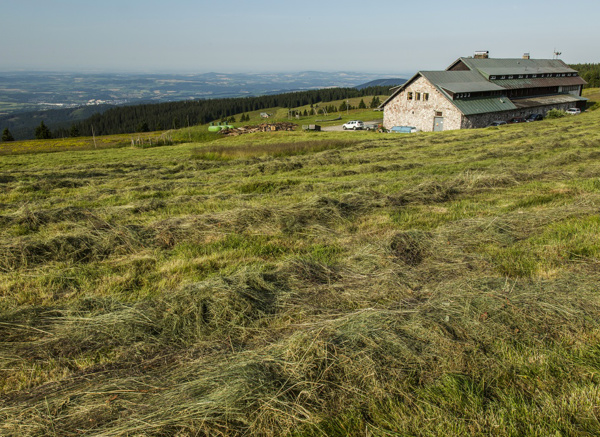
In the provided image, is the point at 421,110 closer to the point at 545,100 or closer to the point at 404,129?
the point at 404,129

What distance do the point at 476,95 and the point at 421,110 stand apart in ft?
23.9

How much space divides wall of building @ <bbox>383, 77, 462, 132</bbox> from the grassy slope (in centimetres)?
4239

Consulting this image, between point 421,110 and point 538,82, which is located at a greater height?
point 538,82

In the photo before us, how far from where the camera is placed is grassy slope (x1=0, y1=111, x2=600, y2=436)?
3.31m

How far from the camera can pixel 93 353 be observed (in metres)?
4.55

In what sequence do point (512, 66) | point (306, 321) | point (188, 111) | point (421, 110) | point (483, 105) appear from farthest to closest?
1. point (188, 111)
2. point (512, 66)
3. point (421, 110)
4. point (483, 105)
5. point (306, 321)

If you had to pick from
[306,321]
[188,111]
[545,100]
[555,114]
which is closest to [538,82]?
[545,100]

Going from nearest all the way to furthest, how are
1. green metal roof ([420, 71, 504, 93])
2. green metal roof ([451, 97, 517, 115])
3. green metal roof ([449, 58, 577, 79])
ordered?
green metal roof ([451, 97, 517, 115]) → green metal roof ([420, 71, 504, 93]) → green metal roof ([449, 58, 577, 79])

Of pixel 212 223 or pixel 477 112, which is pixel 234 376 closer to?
pixel 212 223

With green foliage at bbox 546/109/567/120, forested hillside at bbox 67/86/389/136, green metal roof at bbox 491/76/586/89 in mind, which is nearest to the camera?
green foliage at bbox 546/109/567/120

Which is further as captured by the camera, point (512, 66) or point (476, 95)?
point (512, 66)

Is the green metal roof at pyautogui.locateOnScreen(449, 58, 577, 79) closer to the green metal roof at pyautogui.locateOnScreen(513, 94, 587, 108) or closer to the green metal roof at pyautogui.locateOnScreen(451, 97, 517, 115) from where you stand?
the green metal roof at pyautogui.locateOnScreen(513, 94, 587, 108)

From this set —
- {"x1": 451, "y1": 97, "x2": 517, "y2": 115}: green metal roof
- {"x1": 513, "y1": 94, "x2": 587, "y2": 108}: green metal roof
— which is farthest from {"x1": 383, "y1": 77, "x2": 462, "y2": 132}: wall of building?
{"x1": 513, "y1": 94, "x2": 587, "y2": 108}: green metal roof

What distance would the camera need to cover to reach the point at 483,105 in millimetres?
50844
